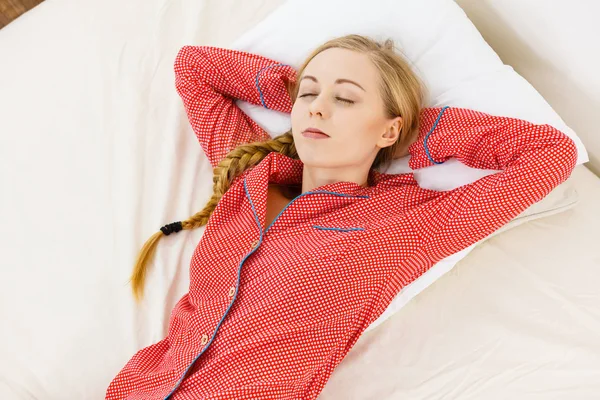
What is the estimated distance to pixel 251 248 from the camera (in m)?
1.21

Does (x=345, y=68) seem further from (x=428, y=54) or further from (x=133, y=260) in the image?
(x=133, y=260)

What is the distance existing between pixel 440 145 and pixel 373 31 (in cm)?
38

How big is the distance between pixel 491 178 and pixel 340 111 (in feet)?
1.14

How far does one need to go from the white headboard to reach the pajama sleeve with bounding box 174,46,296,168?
0.59 metres

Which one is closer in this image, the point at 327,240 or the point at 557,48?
the point at 327,240

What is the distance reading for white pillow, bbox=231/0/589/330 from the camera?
1.31 metres

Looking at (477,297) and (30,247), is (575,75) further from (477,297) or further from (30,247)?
(30,247)

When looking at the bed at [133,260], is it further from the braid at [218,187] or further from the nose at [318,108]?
the nose at [318,108]

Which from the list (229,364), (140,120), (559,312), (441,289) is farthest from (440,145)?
(140,120)

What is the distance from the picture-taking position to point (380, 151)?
4.53 feet

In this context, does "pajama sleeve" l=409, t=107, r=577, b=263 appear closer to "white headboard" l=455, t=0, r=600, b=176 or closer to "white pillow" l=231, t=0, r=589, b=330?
"white pillow" l=231, t=0, r=589, b=330

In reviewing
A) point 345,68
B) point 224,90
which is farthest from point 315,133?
point 224,90

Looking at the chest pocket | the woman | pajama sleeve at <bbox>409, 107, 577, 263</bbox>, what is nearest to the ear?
the woman

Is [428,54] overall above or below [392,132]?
above
